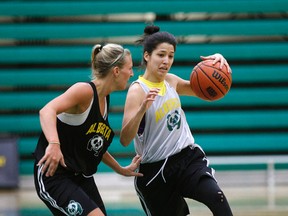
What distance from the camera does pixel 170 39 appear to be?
16.3 feet

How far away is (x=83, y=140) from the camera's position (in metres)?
4.46

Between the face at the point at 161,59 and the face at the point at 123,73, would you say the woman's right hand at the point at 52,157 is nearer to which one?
the face at the point at 123,73

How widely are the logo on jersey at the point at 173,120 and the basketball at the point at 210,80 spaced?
349 mm

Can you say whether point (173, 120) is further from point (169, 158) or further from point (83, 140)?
point (83, 140)

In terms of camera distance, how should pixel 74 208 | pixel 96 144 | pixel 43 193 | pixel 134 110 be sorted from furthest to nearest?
pixel 134 110 < pixel 96 144 < pixel 43 193 < pixel 74 208

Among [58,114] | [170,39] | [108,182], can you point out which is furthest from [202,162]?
[108,182]

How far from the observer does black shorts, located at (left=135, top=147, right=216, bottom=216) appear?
493 cm

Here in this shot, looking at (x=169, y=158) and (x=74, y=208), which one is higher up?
(x=169, y=158)

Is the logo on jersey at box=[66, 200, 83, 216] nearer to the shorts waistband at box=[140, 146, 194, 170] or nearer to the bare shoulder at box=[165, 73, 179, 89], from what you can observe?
the shorts waistband at box=[140, 146, 194, 170]

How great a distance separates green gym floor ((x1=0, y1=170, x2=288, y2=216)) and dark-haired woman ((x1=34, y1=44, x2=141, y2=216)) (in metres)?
3.13

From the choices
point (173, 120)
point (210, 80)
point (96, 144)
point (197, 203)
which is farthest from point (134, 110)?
point (197, 203)

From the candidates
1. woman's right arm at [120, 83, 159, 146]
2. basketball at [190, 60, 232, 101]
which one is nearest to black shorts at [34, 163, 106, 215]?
woman's right arm at [120, 83, 159, 146]

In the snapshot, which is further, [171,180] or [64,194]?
[171,180]

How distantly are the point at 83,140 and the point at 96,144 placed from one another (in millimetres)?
107
